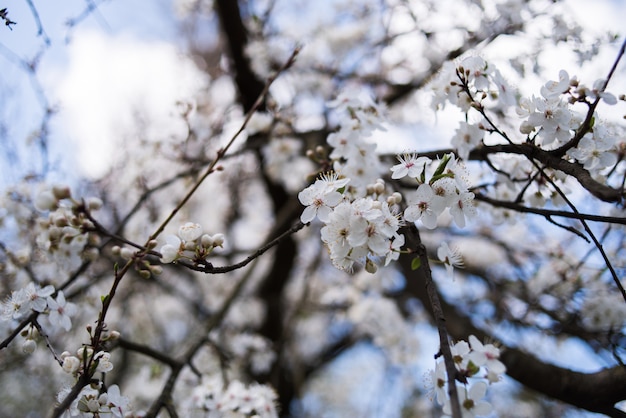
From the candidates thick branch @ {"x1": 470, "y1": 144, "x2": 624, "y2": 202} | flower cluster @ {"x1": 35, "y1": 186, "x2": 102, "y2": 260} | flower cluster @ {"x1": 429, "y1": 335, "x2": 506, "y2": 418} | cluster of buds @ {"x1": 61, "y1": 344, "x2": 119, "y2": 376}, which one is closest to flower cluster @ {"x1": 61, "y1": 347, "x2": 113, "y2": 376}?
cluster of buds @ {"x1": 61, "y1": 344, "x2": 119, "y2": 376}

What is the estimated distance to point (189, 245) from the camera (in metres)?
1.25

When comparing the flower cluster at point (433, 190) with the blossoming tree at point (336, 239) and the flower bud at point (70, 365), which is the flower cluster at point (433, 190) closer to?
the blossoming tree at point (336, 239)

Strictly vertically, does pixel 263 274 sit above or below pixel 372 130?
above

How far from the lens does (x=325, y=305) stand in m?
4.84

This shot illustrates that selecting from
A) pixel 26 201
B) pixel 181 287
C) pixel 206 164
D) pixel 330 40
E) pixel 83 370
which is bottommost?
pixel 83 370

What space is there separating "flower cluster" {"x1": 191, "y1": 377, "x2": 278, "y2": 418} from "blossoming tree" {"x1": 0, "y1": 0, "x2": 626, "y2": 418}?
0.03 feet

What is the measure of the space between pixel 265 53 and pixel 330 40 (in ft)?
2.73

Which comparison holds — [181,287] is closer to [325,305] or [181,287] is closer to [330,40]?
[325,305]

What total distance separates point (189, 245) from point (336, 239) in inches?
15.2

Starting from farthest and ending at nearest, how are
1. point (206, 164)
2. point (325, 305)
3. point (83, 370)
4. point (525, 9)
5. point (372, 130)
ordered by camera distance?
point (325, 305) < point (206, 164) < point (525, 9) < point (372, 130) < point (83, 370)

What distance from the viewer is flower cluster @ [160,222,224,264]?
1.23 metres

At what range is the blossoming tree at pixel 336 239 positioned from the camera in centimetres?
126

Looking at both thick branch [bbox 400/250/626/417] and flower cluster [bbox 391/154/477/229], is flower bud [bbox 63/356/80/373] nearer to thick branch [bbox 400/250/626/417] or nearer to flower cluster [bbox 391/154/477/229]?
flower cluster [bbox 391/154/477/229]

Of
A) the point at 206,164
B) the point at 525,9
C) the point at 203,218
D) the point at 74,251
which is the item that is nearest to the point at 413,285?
the point at 206,164
